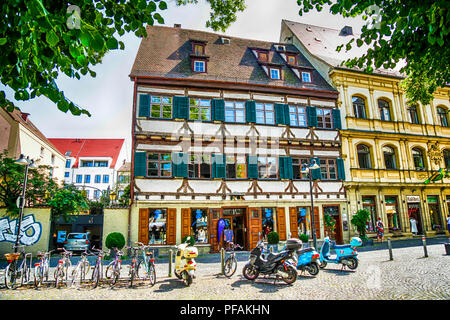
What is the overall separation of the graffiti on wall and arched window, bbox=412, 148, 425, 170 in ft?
80.9

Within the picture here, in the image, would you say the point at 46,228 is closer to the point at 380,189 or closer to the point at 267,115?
the point at 267,115

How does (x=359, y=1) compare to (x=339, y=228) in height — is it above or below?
above

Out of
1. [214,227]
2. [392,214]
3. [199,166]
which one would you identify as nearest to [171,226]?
[214,227]

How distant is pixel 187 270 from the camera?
27.0ft

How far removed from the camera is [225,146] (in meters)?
16.9

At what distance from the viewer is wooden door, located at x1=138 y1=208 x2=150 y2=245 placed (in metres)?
14.8

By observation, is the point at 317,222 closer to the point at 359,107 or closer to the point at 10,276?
the point at 359,107

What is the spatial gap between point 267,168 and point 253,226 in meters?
Result: 3.55

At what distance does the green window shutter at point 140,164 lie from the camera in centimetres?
1516

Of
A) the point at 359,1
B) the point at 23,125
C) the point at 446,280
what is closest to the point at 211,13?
the point at 359,1

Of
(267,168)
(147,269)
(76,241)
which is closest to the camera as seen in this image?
(147,269)

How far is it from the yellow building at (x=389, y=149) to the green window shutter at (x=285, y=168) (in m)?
4.14

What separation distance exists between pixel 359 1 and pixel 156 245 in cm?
1343

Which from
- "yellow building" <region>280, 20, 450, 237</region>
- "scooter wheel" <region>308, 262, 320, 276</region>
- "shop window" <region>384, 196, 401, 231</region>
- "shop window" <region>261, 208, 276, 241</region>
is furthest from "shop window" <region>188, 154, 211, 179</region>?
"shop window" <region>384, 196, 401, 231</region>
